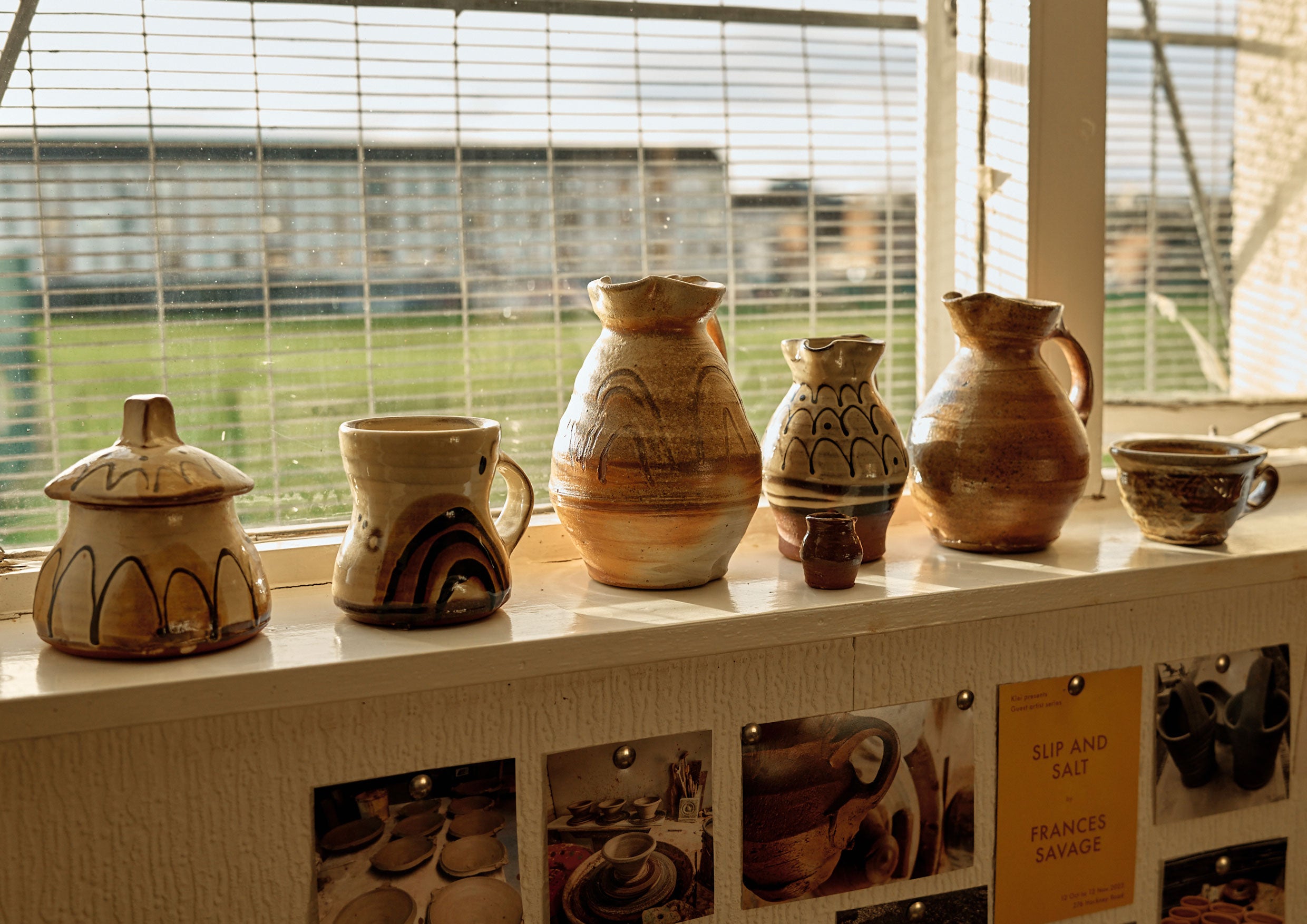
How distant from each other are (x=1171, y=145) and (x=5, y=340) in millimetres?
1281

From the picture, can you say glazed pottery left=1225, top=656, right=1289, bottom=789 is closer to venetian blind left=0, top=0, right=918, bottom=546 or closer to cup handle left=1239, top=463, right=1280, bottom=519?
cup handle left=1239, top=463, right=1280, bottom=519

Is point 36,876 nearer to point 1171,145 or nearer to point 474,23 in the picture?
point 474,23

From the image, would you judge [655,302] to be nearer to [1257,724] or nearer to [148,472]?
[148,472]

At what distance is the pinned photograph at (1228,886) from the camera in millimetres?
1022

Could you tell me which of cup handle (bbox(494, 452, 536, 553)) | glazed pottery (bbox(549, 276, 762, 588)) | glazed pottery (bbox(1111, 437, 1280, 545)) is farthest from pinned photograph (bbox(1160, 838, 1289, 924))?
cup handle (bbox(494, 452, 536, 553))

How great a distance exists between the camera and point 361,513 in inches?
31.5

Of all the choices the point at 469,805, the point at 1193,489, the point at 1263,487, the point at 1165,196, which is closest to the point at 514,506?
the point at 469,805

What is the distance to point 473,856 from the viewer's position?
79 cm

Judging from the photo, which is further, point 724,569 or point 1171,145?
point 1171,145

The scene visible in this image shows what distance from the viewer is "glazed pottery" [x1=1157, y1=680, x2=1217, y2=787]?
1.01m

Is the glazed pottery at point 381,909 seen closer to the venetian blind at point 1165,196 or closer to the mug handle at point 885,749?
the mug handle at point 885,749

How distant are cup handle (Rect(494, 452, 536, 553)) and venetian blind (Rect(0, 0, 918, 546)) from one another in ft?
0.56

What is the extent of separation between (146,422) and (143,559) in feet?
0.33

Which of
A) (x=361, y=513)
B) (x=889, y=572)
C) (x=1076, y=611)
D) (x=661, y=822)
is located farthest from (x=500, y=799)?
(x=1076, y=611)
